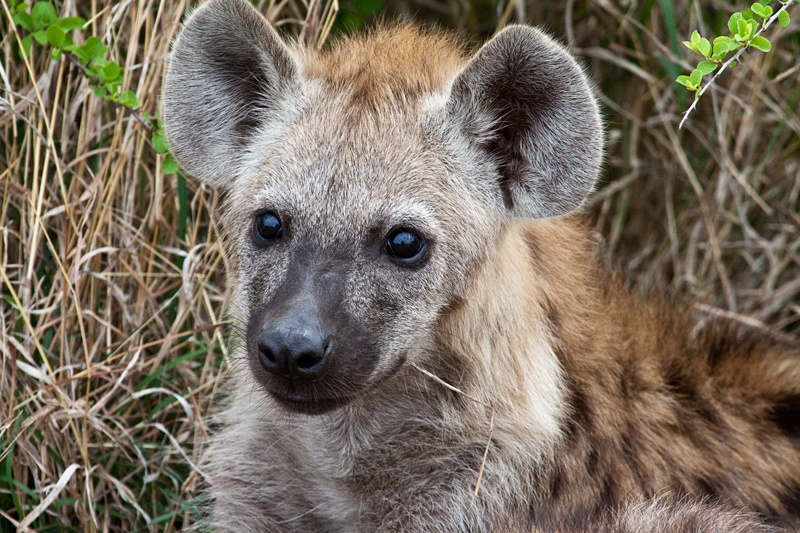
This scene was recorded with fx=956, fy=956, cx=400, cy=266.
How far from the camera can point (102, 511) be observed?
A: 349 cm

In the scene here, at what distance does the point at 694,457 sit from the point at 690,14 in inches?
96.3

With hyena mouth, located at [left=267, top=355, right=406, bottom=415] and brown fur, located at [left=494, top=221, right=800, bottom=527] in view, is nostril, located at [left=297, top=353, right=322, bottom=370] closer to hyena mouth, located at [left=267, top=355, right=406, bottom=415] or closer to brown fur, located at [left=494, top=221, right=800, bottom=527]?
hyena mouth, located at [left=267, top=355, right=406, bottom=415]

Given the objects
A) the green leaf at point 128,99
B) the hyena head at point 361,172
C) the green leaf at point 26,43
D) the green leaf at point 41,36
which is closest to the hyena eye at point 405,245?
the hyena head at point 361,172

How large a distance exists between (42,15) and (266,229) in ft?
4.01

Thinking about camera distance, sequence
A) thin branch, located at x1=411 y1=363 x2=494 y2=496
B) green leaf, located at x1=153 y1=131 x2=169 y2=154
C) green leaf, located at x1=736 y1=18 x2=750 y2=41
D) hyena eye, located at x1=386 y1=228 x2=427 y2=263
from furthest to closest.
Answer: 1. green leaf, located at x1=153 y1=131 x2=169 y2=154
2. thin branch, located at x1=411 y1=363 x2=494 y2=496
3. hyena eye, located at x1=386 y1=228 x2=427 y2=263
4. green leaf, located at x1=736 y1=18 x2=750 y2=41

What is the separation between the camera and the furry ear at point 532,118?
8.55ft

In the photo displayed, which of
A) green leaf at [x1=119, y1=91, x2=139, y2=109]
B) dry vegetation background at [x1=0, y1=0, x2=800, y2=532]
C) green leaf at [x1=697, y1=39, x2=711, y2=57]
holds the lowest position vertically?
dry vegetation background at [x1=0, y1=0, x2=800, y2=532]

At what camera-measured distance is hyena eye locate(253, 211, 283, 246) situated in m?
2.73

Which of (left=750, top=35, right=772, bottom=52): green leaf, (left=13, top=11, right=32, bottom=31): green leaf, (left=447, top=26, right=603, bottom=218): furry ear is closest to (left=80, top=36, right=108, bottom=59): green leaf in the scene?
(left=13, top=11, right=32, bottom=31): green leaf

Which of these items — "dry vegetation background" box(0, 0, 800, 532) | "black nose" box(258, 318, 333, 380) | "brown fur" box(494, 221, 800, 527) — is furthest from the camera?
"dry vegetation background" box(0, 0, 800, 532)

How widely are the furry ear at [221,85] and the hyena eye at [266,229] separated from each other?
0.35 m

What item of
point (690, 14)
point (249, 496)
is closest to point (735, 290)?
point (690, 14)

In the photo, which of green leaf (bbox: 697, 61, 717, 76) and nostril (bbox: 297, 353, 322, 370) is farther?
green leaf (bbox: 697, 61, 717, 76)

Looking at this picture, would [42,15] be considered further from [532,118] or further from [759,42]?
[759,42]
